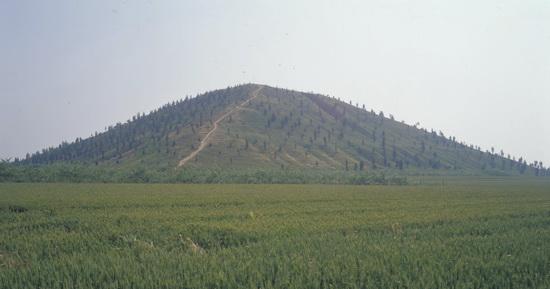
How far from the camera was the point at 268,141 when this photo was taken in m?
132

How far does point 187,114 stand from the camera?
166 metres

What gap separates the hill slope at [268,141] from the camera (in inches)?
4658

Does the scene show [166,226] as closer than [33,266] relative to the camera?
No

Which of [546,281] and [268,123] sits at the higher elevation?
[268,123]

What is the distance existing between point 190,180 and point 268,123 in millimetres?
88748

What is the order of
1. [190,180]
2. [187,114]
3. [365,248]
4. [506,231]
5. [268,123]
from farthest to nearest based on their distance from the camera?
[187,114] < [268,123] < [190,180] < [506,231] < [365,248]

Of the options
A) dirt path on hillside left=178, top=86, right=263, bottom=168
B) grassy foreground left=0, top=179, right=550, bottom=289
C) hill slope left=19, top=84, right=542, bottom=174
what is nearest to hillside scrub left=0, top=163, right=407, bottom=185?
hill slope left=19, top=84, right=542, bottom=174

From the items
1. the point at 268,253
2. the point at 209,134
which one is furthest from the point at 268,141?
the point at 268,253

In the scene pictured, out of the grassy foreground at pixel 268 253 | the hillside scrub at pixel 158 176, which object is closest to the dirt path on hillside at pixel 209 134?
the hillside scrub at pixel 158 176

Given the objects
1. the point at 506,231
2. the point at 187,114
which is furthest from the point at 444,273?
the point at 187,114

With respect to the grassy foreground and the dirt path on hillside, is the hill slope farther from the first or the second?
the grassy foreground

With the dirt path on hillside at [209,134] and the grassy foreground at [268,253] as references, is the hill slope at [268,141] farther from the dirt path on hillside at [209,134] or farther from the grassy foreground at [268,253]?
the grassy foreground at [268,253]

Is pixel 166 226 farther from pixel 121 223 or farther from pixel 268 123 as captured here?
pixel 268 123

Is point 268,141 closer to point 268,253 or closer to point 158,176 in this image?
point 158,176
